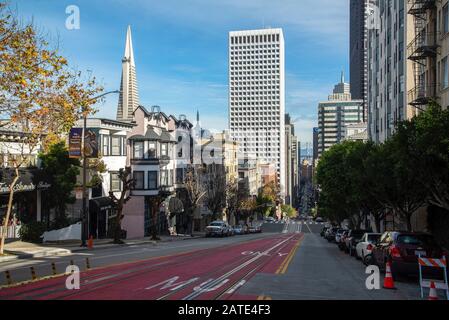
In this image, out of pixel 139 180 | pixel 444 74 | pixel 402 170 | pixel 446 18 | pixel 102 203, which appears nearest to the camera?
pixel 402 170

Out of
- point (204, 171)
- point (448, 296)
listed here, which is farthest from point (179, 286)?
point (204, 171)

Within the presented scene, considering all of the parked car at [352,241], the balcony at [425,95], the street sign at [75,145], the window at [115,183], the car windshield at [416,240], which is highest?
the balcony at [425,95]

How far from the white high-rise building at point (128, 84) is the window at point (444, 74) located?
45.2m

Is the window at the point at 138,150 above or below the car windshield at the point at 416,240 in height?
above

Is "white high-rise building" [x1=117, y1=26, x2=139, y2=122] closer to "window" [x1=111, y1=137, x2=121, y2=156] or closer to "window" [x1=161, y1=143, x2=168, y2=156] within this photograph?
"window" [x1=161, y1=143, x2=168, y2=156]

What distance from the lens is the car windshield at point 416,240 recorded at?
704 inches

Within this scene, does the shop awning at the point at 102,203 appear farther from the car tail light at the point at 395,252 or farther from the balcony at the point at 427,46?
the car tail light at the point at 395,252

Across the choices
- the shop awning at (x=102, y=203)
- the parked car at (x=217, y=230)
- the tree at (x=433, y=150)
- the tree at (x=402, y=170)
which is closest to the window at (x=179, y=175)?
the parked car at (x=217, y=230)

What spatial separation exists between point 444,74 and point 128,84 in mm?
47314

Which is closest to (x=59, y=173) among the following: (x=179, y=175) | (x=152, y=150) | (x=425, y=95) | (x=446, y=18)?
(x=152, y=150)

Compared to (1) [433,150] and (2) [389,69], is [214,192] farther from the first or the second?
(1) [433,150]

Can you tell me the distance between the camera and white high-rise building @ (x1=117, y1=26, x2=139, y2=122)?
72250 mm

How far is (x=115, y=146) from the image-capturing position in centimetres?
5366

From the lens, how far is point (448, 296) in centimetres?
1423
